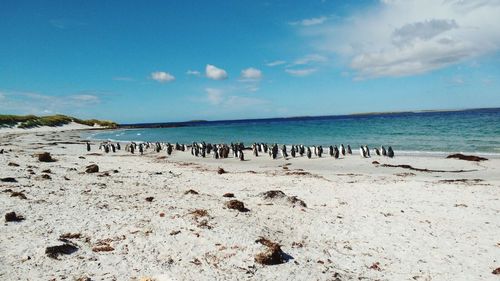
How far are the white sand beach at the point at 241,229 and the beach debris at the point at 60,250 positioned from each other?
8cm

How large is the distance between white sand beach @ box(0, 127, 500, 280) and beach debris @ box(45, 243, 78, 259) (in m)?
0.08

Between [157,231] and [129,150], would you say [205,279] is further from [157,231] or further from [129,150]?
[129,150]

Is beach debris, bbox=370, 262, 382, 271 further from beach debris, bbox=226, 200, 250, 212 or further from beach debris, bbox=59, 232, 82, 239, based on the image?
beach debris, bbox=59, 232, 82, 239

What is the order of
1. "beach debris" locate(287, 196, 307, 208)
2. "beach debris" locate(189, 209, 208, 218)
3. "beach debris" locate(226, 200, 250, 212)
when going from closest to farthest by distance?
"beach debris" locate(189, 209, 208, 218)
"beach debris" locate(226, 200, 250, 212)
"beach debris" locate(287, 196, 307, 208)

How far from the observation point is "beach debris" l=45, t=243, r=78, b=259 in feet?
26.9

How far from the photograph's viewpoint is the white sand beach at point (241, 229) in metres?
8.23

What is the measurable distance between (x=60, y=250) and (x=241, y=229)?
14.2 ft

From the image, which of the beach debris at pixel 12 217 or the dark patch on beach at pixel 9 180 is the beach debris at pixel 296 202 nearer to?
the beach debris at pixel 12 217

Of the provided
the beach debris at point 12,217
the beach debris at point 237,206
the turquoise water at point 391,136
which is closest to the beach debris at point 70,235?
the beach debris at point 12,217

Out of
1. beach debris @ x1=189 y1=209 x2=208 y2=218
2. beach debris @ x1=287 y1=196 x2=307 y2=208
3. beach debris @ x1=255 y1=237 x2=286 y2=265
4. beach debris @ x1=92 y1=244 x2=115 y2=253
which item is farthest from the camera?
beach debris @ x1=287 y1=196 x2=307 y2=208

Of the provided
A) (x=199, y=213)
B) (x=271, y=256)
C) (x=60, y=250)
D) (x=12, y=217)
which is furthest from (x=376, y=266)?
(x=12, y=217)

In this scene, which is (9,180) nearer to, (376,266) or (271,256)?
(271,256)

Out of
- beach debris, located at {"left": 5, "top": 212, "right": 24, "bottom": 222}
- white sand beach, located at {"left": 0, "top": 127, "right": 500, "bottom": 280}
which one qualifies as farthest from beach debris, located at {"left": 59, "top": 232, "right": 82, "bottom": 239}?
beach debris, located at {"left": 5, "top": 212, "right": 24, "bottom": 222}

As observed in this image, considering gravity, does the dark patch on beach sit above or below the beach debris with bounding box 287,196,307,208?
above
